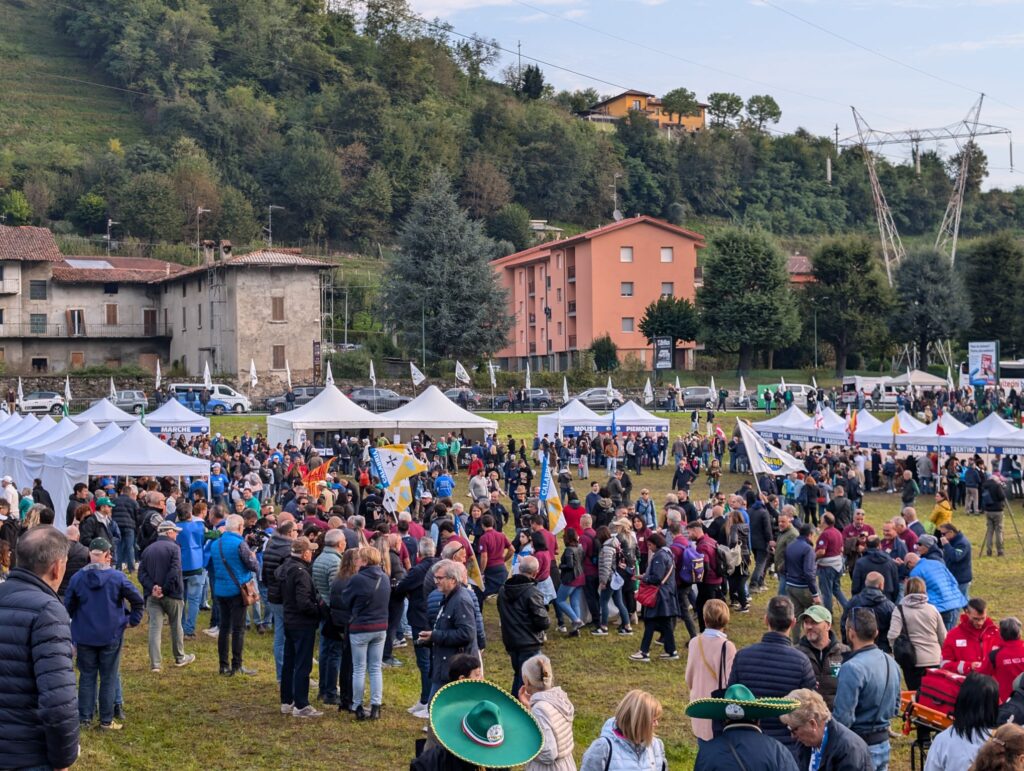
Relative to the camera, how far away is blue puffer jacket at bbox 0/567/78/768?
15.6ft

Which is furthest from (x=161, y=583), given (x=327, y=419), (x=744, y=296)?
(x=744, y=296)

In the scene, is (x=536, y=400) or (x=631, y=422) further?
(x=536, y=400)

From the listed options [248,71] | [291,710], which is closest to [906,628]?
[291,710]

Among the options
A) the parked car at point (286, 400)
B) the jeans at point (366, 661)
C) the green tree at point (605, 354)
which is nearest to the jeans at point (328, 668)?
the jeans at point (366, 661)

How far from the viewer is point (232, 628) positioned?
1104cm

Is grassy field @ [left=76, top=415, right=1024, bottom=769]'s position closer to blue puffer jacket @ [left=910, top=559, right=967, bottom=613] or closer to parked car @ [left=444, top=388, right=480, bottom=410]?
blue puffer jacket @ [left=910, top=559, right=967, bottom=613]

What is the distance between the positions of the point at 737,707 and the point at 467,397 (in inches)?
1743

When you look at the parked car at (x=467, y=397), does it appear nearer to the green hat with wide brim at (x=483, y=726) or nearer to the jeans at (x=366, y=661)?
the jeans at (x=366, y=661)

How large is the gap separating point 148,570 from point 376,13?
131 meters

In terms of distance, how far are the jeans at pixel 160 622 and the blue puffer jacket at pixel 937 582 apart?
685 centimetres

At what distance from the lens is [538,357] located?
251 feet

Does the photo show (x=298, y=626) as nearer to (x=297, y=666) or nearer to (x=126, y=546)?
(x=297, y=666)

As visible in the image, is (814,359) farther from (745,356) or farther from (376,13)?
(376,13)

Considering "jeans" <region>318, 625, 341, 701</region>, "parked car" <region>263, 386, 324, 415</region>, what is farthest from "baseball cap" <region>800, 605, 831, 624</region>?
"parked car" <region>263, 386, 324, 415</region>
